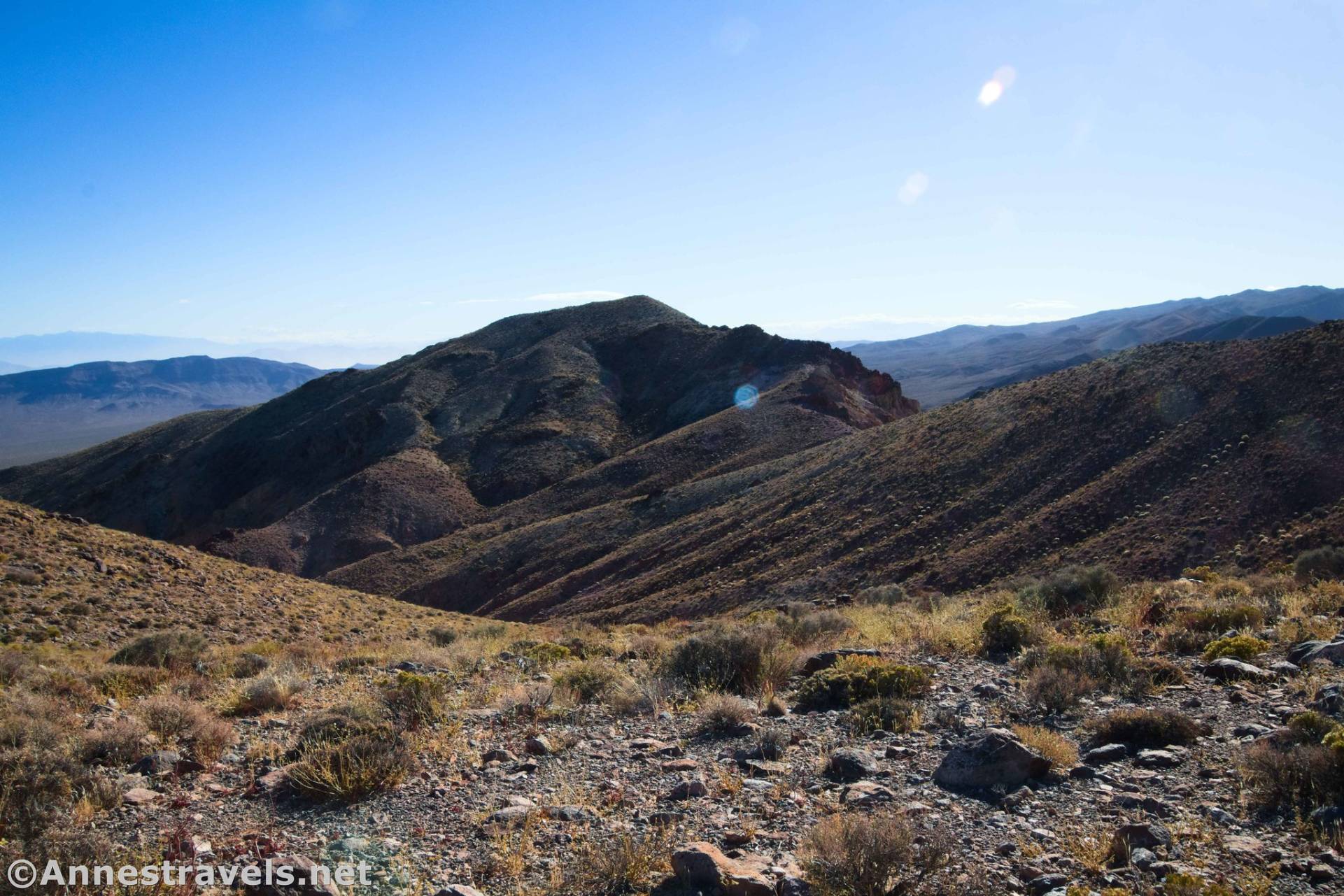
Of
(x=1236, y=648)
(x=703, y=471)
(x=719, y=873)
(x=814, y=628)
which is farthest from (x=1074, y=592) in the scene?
(x=703, y=471)

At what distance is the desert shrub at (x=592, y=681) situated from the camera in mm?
8508

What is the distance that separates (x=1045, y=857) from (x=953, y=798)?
3.00ft

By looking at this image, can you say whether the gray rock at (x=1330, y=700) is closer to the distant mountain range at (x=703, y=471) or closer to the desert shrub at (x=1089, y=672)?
the desert shrub at (x=1089, y=672)

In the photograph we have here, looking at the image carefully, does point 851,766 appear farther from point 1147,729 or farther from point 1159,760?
point 1147,729

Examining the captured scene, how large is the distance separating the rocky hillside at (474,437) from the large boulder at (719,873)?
148 ft

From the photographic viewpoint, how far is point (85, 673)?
32.7 feet

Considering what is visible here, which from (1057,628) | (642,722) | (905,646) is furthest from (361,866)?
(1057,628)

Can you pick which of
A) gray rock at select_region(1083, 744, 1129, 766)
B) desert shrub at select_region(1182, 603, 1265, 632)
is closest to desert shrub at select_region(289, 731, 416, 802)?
gray rock at select_region(1083, 744, 1129, 766)

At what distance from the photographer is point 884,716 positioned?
23.3ft

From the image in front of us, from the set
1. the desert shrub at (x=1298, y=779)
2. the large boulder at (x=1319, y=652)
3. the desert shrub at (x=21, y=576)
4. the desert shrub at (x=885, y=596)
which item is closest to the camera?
the desert shrub at (x=1298, y=779)

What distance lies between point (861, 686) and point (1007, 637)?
9.38 ft

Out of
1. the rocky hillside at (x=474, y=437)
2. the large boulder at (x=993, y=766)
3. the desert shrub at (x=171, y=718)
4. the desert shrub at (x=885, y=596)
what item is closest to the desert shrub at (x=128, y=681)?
the desert shrub at (x=171, y=718)

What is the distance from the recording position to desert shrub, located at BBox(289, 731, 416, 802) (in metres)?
5.91

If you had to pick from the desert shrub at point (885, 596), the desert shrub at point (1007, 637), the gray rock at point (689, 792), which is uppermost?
the gray rock at point (689, 792)
